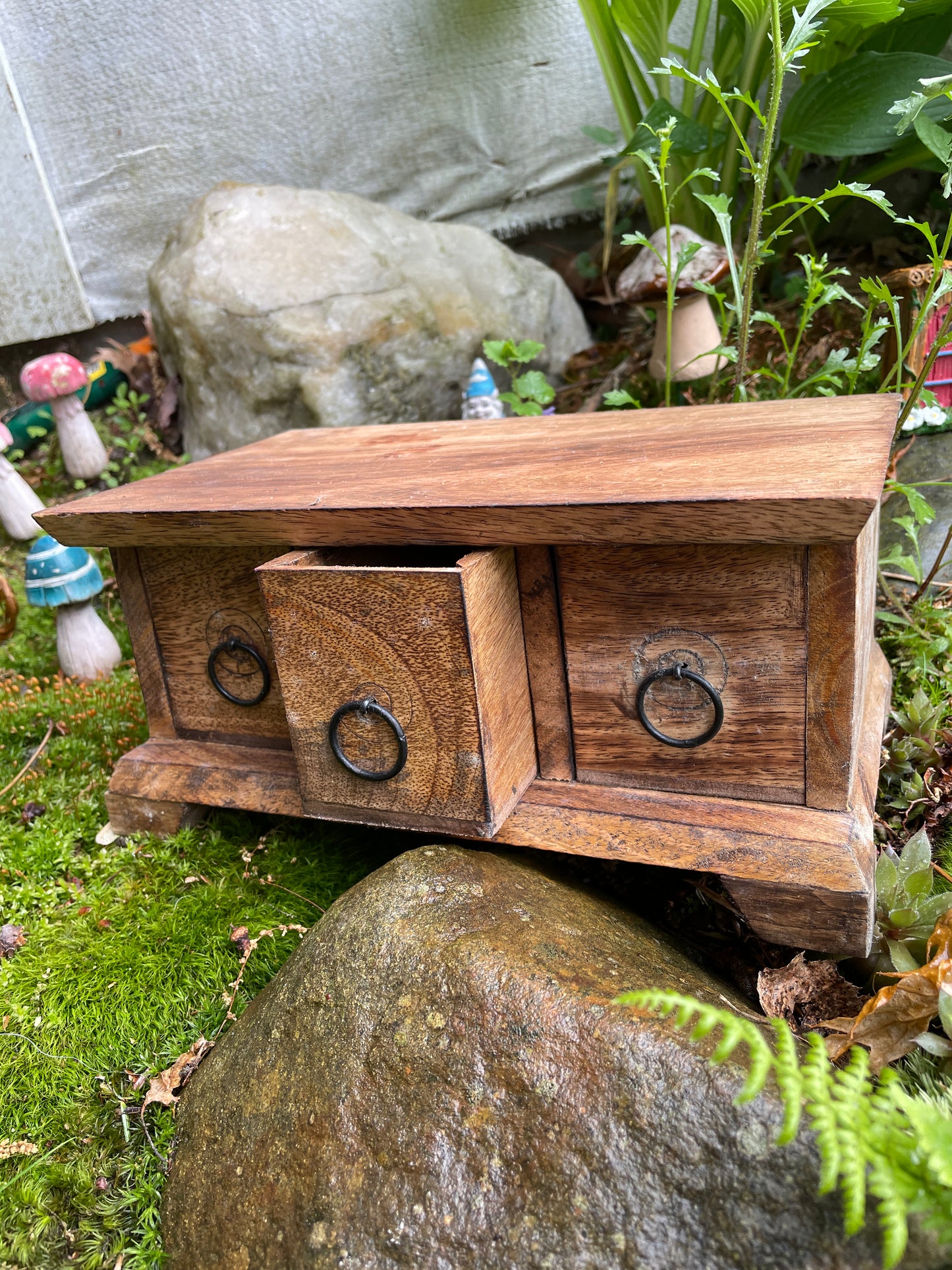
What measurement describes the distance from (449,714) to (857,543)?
752mm

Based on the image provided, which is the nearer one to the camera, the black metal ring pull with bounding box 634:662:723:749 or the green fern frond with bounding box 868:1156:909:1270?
the green fern frond with bounding box 868:1156:909:1270

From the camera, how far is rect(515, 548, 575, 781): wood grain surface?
5.78ft

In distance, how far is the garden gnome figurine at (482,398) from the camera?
3.53 meters

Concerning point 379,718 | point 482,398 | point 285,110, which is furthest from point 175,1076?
point 285,110

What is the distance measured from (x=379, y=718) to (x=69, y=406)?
295cm

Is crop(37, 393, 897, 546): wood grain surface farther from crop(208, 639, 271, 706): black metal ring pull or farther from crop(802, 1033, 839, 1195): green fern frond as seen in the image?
crop(802, 1033, 839, 1195): green fern frond

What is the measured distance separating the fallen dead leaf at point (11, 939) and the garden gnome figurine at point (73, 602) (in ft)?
4.14

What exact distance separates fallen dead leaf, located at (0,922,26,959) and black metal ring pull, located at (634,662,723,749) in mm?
1505

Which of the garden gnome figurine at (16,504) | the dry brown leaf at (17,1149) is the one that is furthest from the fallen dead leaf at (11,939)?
the garden gnome figurine at (16,504)

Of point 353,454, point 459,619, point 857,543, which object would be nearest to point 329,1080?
point 459,619

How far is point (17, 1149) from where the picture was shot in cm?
168

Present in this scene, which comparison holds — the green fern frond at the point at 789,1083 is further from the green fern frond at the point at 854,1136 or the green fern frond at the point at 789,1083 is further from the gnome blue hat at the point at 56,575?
the gnome blue hat at the point at 56,575

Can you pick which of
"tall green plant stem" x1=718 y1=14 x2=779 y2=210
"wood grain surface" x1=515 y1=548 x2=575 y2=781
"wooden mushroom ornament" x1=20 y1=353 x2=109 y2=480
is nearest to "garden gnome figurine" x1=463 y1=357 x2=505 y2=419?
"tall green plant stem" x1=718 y1=14 x2=779 y2=210

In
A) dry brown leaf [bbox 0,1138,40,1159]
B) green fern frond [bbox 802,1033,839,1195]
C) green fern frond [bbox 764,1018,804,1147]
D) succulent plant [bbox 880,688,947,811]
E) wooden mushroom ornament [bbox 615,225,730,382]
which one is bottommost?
dry brown leaf [bbox 0,1138,40,1159]
